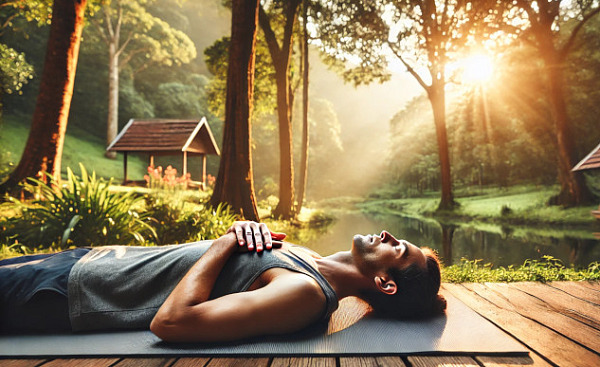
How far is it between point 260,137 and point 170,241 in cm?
2549

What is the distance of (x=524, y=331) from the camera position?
1.94 metres

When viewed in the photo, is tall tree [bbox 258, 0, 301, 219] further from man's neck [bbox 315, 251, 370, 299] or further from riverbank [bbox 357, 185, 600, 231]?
man's neck [bbox 315, 251, 370, 299]

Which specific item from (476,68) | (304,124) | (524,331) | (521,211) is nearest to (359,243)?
(524,331)

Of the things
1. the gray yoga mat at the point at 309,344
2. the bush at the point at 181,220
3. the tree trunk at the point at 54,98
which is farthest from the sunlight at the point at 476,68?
the gray yoga mat at the point at 309,344

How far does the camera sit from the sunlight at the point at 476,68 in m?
14.0

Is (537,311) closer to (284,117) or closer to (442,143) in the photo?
(284,117)

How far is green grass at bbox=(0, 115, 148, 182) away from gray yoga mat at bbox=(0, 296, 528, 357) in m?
17.7

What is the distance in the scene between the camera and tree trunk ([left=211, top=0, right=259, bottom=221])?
20.9 ft

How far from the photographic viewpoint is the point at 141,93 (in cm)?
2661

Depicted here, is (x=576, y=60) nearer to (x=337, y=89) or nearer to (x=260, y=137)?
(x=260, y=137)

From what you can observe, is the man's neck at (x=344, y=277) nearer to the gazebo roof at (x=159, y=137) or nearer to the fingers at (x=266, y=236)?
the fingers at (x=266, y=236)

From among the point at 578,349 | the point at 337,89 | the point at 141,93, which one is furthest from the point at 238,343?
the point at 337,89

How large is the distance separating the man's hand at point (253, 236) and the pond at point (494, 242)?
547 centimetres

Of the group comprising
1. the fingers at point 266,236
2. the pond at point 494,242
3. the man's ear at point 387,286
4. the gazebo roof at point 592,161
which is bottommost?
the pond at point 494,242
